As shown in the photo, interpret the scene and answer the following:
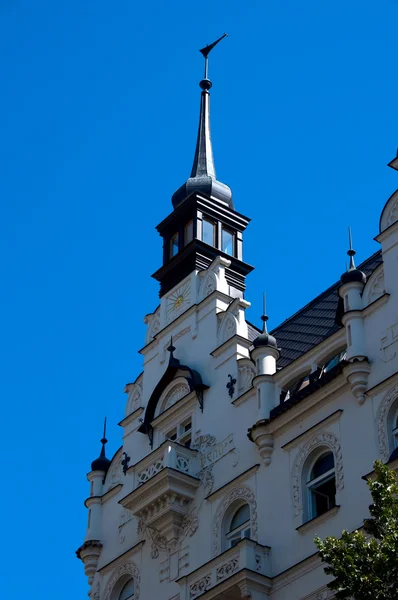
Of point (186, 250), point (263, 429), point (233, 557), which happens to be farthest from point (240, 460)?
point (186, 250)

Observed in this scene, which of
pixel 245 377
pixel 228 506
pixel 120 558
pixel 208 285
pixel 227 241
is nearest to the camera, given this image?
pixel 228 506

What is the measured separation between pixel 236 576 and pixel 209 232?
45.8 ft

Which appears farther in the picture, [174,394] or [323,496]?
[174,394]

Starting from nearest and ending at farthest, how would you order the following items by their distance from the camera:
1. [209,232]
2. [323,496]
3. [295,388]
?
1. [323,496]
2. [295,388]
3. [209,232]

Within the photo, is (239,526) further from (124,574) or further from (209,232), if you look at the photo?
(209,232)

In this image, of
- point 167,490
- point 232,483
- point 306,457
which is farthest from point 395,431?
point 167,490

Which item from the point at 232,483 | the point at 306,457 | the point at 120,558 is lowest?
the point at 306,457

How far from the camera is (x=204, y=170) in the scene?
41.8 m

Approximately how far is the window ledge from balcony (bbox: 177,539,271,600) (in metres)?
1.12

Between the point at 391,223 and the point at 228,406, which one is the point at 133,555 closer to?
the point at 228,406

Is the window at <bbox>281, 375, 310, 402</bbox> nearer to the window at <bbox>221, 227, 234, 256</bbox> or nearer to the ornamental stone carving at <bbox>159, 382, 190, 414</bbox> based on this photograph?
the ornamental stone carving at <bbox>159, 382, 190, 414</bbox>

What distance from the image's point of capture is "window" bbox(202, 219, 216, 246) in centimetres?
3856

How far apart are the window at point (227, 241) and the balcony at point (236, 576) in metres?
12.5

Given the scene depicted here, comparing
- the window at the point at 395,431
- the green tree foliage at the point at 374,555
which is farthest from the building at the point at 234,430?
the green tree foliage at the point at 374,555
